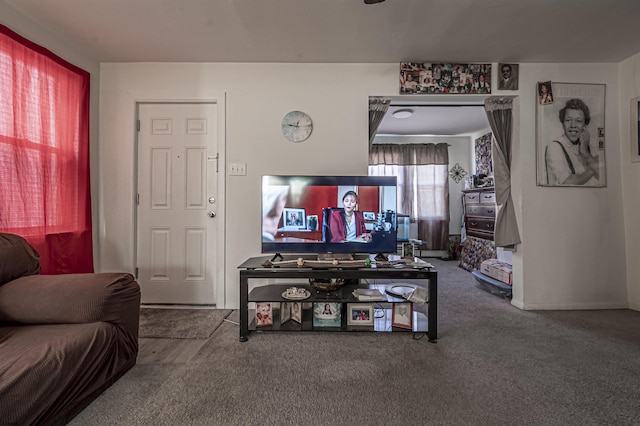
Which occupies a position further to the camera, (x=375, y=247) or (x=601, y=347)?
(x=375, y=247)

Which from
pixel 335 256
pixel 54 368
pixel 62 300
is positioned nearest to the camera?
pixel 54 368

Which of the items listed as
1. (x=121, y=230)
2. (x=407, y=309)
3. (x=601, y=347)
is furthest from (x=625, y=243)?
(x=121, y=230)

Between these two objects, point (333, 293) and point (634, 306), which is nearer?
point (333, 293)

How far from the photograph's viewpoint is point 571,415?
1309 millimetres

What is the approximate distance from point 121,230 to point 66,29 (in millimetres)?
1680

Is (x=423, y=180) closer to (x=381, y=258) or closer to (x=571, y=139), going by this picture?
(x=571, y=139)

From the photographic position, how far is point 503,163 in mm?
2891

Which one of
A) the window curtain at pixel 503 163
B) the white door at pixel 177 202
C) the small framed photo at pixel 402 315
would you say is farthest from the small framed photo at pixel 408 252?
the white door at pixel 177 202

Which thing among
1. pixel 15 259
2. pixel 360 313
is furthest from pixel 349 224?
pixel 15 259

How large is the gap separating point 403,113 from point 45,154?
3.85 m

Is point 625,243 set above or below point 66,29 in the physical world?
below

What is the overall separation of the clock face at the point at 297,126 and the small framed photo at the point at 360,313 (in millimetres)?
1569

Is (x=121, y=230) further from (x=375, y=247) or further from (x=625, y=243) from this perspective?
(x=625, y=243)

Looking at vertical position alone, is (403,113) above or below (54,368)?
above
